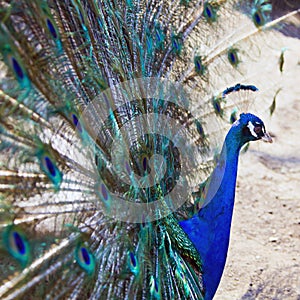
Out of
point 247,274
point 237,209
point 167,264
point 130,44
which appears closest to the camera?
point 167,264

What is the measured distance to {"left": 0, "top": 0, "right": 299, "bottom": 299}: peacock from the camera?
120cm

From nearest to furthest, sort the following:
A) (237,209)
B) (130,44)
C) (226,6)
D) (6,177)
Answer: (6,177) → (130,44) → (226,6) → (237,209)

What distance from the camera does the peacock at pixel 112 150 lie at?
1199 millimetres

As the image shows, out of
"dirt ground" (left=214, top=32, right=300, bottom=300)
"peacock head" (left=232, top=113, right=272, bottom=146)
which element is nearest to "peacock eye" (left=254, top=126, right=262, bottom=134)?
"peacock head" (left=232, top=113, right=272, bottom=146)

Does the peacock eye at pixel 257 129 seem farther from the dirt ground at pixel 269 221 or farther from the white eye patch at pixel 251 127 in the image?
the dirt ground at pixel 269 221

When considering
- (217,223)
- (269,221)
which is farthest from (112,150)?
(269,221)

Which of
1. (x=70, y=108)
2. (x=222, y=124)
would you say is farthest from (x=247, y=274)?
(x=70, y=108)

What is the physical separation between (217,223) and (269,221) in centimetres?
108

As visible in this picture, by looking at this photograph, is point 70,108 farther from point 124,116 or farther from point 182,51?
point 182,51

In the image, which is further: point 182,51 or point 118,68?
point 182,51

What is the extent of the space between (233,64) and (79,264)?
1.31 m

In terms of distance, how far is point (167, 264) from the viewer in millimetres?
1510

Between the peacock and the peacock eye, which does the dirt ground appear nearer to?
the peacock

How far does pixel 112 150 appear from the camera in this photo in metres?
1.46
